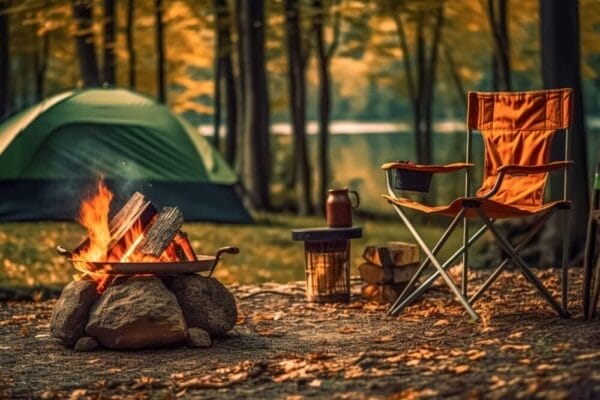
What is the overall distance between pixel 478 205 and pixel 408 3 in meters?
9.61

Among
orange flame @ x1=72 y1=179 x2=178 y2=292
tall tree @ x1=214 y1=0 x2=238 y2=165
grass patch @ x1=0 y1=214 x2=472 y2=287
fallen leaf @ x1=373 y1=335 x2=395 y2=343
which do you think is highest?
tall tree @ x1=214 y1=0 x2=238 y2=165

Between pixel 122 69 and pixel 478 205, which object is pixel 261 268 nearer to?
pixel 478 205

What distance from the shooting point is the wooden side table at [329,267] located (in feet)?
21.6

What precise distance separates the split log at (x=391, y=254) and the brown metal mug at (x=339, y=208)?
10.0 inches

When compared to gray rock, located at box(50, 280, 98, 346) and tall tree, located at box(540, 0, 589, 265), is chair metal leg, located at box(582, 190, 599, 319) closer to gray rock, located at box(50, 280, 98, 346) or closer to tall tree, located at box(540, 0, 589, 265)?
gray rock, located at box(50, 280, 98, 346)

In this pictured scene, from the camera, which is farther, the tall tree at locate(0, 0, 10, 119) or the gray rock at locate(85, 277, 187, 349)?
the tall tree at locate(0, 0, 10, 119)

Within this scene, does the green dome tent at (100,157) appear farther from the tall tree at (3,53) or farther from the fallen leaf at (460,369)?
the tall tree at (3,53)

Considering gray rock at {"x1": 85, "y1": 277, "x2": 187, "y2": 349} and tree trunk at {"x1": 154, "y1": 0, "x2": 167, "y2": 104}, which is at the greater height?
tree trunk at {"x1": 154, "y1": 0, "x2": 167, "y2": 104}

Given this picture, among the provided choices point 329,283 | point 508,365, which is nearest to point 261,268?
point 329,283

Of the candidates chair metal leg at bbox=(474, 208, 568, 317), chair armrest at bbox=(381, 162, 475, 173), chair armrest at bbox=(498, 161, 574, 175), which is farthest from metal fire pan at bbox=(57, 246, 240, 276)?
chair armrest at bbox=(498, 161, 574, 175)

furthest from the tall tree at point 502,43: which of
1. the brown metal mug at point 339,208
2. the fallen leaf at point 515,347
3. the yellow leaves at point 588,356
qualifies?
the yellow leaves at point 588,356

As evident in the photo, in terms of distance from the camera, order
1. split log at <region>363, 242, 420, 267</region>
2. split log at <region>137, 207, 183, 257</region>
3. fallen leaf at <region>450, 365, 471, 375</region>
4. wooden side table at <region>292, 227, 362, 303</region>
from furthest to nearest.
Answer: wooden side table at <region>292, 227, 362, 303</region> → split log at <region>363, 242, 420, 267</region> → split log at <region>137, 207, 183, 257</region> → fallen leaf at <region>450, 365, 471, 375</region>

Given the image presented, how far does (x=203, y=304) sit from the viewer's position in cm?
543

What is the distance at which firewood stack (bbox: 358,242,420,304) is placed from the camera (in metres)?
6.41
